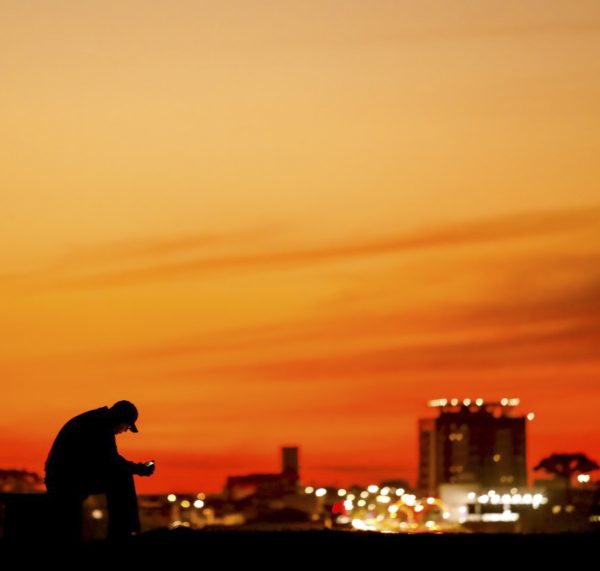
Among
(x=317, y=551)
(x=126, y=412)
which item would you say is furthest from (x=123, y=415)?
(x=317, y=551)

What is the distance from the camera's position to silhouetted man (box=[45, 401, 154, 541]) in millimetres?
20844

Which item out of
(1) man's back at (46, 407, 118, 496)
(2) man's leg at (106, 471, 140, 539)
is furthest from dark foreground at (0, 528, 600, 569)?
(1) man's back at (46, 407, 118, 496)

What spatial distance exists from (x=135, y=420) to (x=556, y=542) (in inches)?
224

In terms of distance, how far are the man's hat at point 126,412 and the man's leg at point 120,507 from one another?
27.0 inches

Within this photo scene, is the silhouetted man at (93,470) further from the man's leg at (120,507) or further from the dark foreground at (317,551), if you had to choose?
the dark foreground at (317,551)

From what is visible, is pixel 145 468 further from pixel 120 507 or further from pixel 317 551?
pixel 317 551

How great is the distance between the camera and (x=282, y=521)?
194 m

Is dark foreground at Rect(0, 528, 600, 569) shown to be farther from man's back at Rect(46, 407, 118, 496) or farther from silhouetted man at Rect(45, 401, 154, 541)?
man's back at Rect(46, 407, 118, 496)

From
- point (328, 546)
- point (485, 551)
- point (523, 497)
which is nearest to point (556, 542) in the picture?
point (485, 551)

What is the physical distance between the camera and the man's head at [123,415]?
68.3ft

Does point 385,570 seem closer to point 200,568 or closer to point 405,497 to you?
point 200,568

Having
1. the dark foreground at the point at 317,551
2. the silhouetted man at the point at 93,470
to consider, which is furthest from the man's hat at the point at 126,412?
the dark foreground at the point at 317,551

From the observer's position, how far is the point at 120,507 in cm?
2098

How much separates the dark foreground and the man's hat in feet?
5.16
